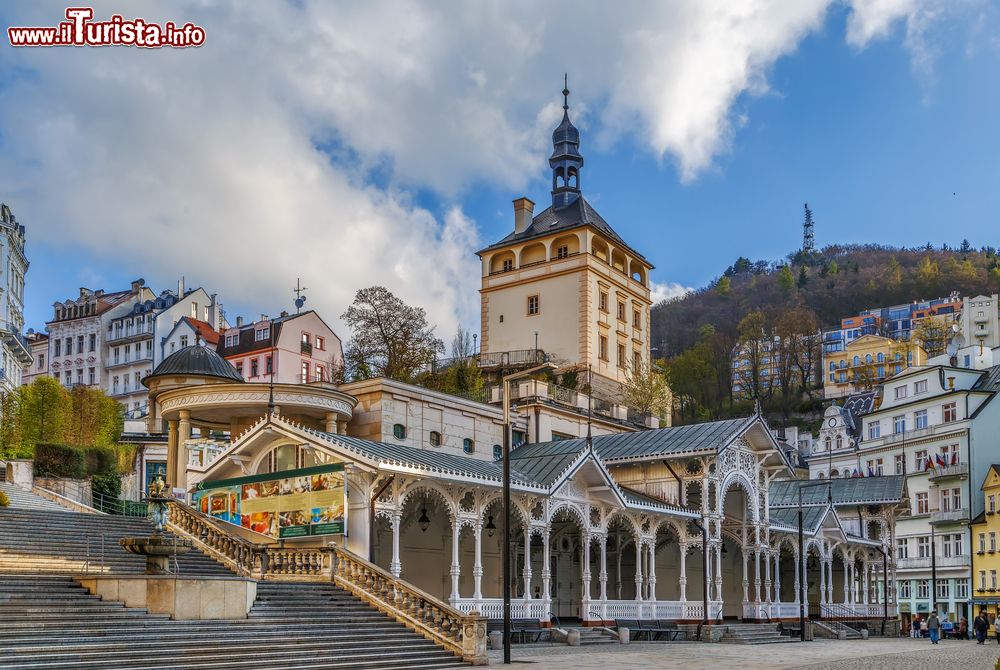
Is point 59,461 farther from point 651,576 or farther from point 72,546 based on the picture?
point 651,576

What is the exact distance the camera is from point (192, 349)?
40969 millimetres

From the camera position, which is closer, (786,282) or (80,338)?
(80,338)

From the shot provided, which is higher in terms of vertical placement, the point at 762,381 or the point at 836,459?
the point at 762,381

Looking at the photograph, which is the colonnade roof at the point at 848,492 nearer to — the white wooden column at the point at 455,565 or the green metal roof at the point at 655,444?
the green metal roof at the point at 655,444

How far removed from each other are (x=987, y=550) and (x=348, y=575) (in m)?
49.7

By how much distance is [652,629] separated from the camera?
34594 millimetres

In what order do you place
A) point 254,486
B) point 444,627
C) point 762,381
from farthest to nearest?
point 762,381, point 254,486, point 444,627

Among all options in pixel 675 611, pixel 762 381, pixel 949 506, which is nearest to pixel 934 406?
pixel 949 506

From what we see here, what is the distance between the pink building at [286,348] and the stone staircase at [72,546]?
2013 inches

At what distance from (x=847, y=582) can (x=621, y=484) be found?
54.7 ft

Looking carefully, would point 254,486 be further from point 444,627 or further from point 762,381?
point 762,381

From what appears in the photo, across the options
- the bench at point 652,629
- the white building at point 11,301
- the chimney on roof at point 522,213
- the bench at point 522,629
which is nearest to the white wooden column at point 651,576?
the bench at point 652,629

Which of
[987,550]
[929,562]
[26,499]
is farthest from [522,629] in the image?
[929,562]

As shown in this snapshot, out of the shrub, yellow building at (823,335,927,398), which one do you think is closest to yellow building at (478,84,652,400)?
the shrub
